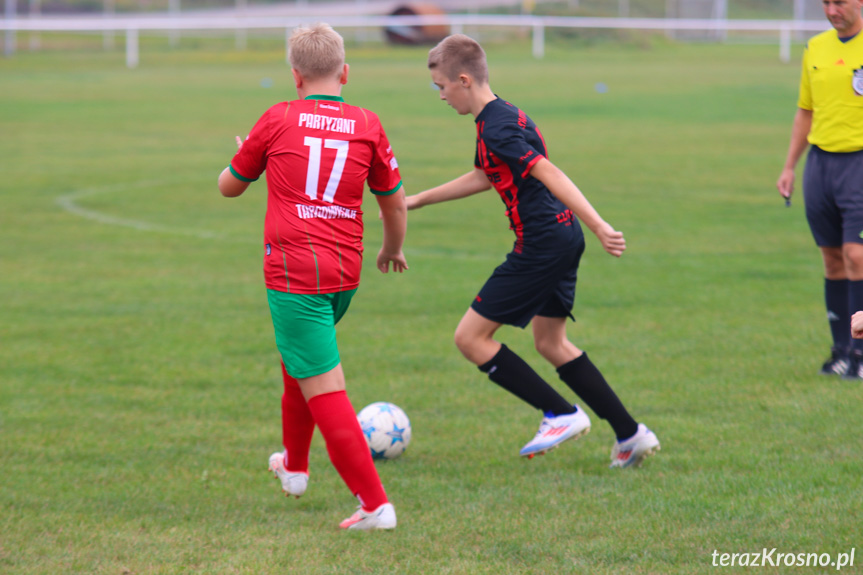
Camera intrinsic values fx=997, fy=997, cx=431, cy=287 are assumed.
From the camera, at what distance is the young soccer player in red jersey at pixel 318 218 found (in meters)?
3.98

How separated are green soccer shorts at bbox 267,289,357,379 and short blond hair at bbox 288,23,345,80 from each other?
898 mm

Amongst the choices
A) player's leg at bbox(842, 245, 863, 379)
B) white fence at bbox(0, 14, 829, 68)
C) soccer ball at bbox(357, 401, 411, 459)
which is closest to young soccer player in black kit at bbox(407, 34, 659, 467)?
soccer ball at bbox(357, 401, 411, 459)

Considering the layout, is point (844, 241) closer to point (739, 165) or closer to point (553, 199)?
point (553, 199)

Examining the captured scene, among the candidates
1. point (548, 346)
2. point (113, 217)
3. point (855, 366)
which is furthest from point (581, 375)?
point (113, 217)

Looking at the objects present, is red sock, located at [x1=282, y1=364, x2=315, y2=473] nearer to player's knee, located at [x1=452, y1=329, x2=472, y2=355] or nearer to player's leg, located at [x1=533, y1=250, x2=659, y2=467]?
player's knee, located at [x1=452, y1=329, x2=472, y2=355]

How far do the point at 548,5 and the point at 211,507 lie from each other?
178ft

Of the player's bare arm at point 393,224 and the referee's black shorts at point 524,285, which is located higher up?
the player's bare arm at point 393,224

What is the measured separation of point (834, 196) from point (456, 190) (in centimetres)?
247

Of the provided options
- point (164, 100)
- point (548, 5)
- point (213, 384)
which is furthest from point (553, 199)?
point (548, 5)

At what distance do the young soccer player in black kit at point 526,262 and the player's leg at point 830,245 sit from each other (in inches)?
81.8

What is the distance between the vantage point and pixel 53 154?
679 inches

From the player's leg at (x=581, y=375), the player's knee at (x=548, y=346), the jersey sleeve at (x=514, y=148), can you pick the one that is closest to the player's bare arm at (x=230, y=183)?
the jersey sleeve at (x=514, y=148)

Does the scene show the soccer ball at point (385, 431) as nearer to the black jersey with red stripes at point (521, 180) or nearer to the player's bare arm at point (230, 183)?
the black jersey with red stripes at point (521, 180)

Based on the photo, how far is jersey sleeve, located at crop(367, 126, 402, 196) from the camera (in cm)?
411
